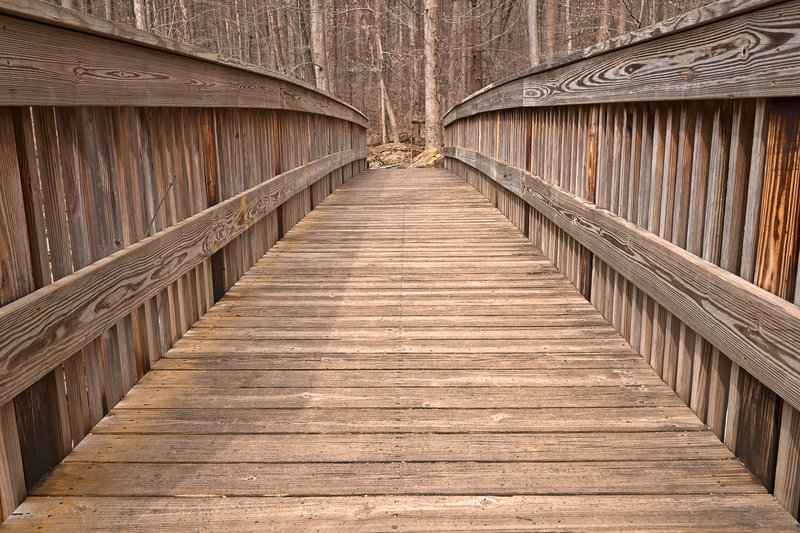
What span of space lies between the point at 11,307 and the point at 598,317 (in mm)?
2952

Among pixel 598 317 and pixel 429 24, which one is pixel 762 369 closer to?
pixel 598 317

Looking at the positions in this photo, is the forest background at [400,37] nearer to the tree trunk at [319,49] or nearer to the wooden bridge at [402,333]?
the tree trunk at [319,49]

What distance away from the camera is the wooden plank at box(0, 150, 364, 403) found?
2000 millimetres

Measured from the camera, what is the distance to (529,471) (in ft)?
7.50

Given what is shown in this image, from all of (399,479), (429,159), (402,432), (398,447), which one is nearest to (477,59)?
(429,159)

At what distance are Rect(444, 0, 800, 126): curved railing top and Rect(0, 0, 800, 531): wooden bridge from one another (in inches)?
0.5

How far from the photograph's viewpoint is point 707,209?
2.55 meters

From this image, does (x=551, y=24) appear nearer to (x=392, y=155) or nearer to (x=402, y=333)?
(x=392, y=155)

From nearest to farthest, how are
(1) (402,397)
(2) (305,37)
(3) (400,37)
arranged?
(1) (402,397)
(2) (305,37)
(3) (400,37)

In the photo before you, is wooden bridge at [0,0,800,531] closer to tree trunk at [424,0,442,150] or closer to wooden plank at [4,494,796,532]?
wooden plank at [4,494,796,532]

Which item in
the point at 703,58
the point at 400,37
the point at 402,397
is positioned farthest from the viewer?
the point at 400,37

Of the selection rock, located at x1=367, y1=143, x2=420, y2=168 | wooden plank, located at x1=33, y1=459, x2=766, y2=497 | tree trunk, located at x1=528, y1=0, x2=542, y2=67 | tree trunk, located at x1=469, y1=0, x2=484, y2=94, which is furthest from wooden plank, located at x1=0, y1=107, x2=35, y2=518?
tree trunk, located at x1=528, y1=0, x2=542, y2=67

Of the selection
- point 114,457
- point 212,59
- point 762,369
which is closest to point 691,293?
point 762,369

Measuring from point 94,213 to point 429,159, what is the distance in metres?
13.6
